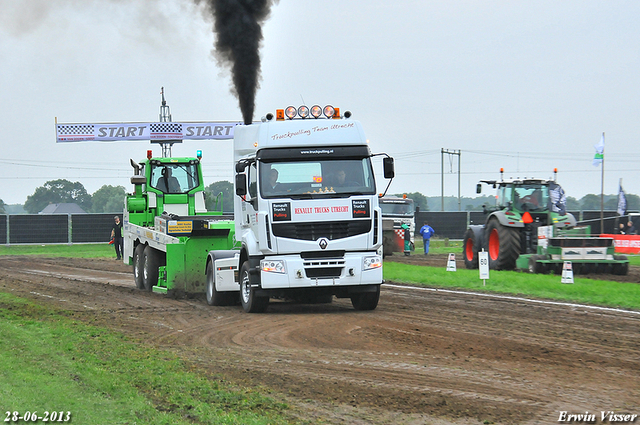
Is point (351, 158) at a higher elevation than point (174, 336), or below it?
higher

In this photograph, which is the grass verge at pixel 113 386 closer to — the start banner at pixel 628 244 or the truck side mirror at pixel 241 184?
the truck side mirror at pixel 241 184

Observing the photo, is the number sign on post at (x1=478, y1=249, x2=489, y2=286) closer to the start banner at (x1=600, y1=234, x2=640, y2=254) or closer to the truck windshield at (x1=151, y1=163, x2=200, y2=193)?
the truck windshield at (x1=151, y1=163, x2=200, y2=193)

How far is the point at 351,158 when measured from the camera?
13.4 metres

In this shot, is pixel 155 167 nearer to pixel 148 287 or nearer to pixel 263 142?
pixel 148 287

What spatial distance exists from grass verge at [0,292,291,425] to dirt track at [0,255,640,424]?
433 millimetres

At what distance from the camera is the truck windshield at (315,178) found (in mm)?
13141

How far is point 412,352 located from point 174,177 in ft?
41.9

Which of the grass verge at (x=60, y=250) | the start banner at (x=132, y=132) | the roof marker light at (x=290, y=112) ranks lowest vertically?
the grass verge at (x=60, y=250)

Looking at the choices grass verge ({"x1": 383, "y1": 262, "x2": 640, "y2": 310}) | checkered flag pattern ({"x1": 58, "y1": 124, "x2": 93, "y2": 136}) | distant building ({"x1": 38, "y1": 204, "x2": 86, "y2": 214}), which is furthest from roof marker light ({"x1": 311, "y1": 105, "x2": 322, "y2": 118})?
distant building ({"x1": 38, "y1": 204, "x2": 86, "y2": 214})

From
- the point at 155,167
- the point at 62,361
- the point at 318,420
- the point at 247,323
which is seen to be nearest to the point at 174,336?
the point at 247,323

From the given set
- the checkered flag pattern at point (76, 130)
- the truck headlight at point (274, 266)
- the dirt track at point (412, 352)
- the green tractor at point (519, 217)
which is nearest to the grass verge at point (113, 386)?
the dirt track at point (412, 352)

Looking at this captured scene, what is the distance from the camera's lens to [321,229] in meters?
13.2

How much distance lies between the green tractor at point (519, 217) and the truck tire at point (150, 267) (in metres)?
9.89

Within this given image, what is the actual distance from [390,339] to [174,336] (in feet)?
10.4
